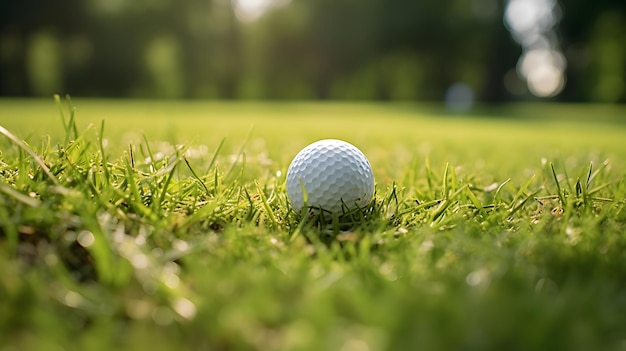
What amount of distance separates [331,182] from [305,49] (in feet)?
94.1

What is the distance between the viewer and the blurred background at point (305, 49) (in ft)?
82.3

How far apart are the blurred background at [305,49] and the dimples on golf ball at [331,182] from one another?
24.9 metres

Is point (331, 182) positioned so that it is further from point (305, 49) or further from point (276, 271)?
point (305, 49)

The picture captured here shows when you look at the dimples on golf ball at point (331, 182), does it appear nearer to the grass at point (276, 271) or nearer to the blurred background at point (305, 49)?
the grass at point (276, 271)

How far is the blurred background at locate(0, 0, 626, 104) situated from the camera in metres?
25.1

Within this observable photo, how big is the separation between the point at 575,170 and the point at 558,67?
29931mm

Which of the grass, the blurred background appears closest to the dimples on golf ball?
the grass

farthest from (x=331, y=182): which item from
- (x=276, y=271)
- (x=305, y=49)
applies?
(x=305, y=49)

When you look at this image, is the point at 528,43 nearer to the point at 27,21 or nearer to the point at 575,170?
the point at 27,21

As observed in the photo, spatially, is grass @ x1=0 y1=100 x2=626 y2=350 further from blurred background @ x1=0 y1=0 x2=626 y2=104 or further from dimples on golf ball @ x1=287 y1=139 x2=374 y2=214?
blurred background @ x1=0 y1=0 x2=626 y2=104

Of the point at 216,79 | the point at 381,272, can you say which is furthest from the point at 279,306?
the point at 216,79

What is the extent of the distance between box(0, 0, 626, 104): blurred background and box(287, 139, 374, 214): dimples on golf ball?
24.9 meters

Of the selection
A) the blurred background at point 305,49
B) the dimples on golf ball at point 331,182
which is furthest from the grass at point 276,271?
the blurred background at point 305,49

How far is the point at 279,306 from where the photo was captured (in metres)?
0.82
